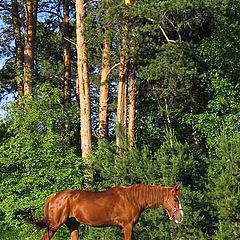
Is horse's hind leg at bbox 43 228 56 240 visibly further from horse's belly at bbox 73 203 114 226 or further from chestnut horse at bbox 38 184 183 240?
horse's belly at bbox 73 203 114 226

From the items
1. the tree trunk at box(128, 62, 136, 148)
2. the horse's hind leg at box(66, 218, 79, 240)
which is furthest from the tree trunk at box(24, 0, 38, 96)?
the horse's hind leg at box(66, 218, 79, 240)

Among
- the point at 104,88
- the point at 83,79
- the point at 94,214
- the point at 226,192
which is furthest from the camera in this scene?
the point at 104,88

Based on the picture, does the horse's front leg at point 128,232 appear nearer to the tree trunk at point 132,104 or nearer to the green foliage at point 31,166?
the green foliage at point 31,166

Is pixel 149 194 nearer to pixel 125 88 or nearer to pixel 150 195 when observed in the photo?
pixel 150 195

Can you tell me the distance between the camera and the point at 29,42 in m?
23.3

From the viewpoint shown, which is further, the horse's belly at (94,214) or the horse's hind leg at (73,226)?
the horse's hind leg at (73,226)

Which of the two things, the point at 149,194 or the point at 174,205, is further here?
the point at 149,194

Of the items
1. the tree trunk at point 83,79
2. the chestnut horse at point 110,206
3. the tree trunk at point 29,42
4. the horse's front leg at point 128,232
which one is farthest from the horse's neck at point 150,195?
the tree trunk at point 29,42

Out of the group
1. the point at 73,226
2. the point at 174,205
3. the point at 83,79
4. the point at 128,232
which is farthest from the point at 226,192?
the point at 83,79

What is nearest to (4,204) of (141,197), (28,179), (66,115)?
(28,179)

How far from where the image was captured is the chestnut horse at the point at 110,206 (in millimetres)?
10992

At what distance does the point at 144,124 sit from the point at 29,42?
5.76 metres

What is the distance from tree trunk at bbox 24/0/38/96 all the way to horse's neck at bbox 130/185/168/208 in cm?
1137

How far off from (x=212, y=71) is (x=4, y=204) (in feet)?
27.9
